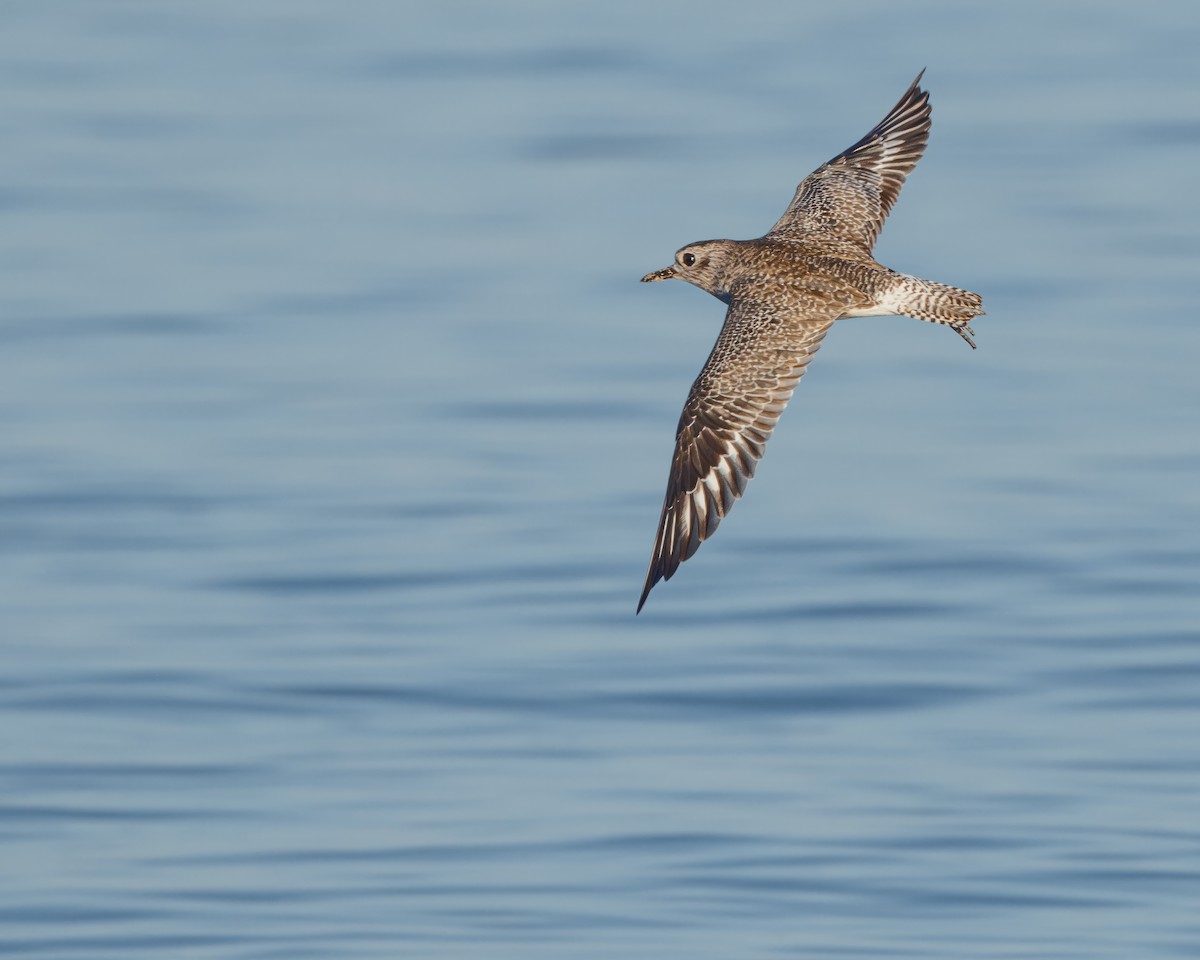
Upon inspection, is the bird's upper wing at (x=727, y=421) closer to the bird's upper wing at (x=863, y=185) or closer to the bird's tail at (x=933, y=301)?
the bird's tail at (x=933, y=301)

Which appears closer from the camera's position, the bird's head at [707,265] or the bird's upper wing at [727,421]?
the bird's upper wing at [727,421]

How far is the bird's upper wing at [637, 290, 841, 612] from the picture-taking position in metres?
12.8

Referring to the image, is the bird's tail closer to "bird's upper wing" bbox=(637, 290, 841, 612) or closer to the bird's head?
"bird's upper wing" bbox=(637, 290, 841, 612)

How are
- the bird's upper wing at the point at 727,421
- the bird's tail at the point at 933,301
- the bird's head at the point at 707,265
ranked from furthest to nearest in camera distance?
the bird's head at the point at 707,265 < the bird's tail at the point at 933,301 < the bird's upper wing at the point at 727,421

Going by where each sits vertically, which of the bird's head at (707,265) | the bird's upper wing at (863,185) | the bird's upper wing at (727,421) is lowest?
the bird's upper wing at (727,421)

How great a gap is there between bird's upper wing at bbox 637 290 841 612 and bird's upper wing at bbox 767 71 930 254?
1.42 metres

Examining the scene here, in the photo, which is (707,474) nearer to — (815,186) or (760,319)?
(760,319)

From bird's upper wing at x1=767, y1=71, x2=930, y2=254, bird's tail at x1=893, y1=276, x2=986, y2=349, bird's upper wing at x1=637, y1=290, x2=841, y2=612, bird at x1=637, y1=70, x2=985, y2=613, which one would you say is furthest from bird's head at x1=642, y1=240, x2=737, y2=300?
bird's tail at x1=893, y1=276, x2=986, y2=349

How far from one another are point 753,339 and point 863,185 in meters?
2.37

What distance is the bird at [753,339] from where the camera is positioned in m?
12.9

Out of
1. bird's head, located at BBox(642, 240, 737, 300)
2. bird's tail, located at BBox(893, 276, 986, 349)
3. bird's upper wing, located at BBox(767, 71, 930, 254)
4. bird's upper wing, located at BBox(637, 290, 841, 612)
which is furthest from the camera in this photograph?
bird's upper wing, located at BBox(767, 71, 930, 254)

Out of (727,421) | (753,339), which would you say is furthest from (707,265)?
(727,421)

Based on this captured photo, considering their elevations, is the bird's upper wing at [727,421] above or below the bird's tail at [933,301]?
below

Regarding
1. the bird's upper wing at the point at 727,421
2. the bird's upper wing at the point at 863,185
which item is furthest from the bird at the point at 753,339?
the bird's upper wing at the point at 863,185
